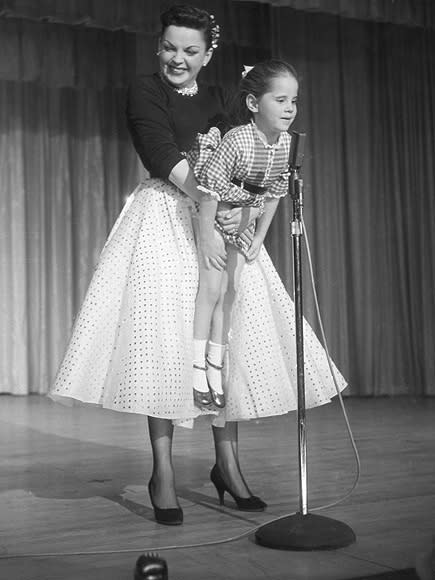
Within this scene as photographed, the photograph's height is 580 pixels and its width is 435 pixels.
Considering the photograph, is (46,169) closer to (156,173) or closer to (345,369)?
(345,369)

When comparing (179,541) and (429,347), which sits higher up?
(429,347)

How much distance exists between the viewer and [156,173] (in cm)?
244

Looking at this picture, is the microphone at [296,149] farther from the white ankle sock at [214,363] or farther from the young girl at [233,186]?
the white ankle sock at [214,363]

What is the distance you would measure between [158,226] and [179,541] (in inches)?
33.5

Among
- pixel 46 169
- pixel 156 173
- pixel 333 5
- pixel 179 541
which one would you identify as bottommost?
pixel 179 541

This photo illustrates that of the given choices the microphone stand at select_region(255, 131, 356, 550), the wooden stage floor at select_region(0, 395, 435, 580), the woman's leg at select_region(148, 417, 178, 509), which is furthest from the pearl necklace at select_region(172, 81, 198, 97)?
the wooden stage floor at select_region(0, 395, 435, 580)

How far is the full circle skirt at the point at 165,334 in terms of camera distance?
2.32m

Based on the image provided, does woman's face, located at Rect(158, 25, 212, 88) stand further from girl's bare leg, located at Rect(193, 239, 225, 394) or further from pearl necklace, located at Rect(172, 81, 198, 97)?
girl's bare leg, located at Rect(193, 239, 225, 394)

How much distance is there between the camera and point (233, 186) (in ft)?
7.49

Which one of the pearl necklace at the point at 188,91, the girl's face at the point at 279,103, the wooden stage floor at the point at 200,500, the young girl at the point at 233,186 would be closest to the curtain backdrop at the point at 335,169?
the wooden stage floor at the point at 200,500

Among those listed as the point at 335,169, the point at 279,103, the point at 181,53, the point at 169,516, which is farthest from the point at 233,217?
the point at 335,169

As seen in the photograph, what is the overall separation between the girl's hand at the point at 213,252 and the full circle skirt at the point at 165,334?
9cm

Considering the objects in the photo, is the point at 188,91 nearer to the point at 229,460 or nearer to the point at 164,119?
the point at 164,119

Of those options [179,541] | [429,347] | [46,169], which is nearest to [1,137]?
[46,169]
